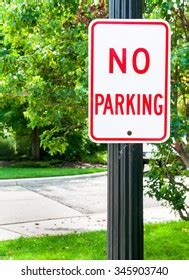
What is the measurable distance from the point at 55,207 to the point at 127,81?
768 centimetres

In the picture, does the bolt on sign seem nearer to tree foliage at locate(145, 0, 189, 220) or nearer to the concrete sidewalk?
tree foliage at locate(145, 0, 189, 220)

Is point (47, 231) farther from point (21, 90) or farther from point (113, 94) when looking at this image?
point (113, 94)

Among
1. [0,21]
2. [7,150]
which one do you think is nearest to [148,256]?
[0,21]

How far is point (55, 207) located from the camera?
9234 millimetres

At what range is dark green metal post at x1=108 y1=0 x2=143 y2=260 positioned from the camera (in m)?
1.82

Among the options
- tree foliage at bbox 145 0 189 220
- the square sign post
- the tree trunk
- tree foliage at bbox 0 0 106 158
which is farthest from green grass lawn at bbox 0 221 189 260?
the tree trunk

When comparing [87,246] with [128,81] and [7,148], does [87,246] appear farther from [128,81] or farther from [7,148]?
[7,148]

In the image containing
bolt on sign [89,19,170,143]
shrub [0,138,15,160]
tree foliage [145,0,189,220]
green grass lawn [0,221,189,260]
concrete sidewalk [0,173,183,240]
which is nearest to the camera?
bolt on sign [89,19,170,143]

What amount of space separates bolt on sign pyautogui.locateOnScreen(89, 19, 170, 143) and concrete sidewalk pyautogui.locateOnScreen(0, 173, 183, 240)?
17.4 feet

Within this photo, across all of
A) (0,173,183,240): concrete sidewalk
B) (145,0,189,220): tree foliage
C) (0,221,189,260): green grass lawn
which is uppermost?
(145,0,189,220): tree foliage

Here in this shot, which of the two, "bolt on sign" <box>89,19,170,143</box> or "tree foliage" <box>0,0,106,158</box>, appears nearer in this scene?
"bolt on sign" <box>89,19,170,143</box>

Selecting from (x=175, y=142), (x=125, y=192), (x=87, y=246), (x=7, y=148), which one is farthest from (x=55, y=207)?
(x=7, y=148)

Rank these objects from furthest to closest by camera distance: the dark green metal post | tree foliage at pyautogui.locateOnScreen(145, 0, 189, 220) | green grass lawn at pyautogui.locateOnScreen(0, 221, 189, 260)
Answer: green grass lawn at pyautogui.locateOnScreen(0, 221, 189, 260) → tree foliage at pyautogui.locateOnScreen(145, 0, 189, 220) → the dark green metal post

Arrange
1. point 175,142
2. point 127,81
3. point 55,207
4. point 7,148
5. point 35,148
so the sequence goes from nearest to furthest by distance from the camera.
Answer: point 127,81 → point 175,142 → point 55,207 → point 35,148 → point 7,148
